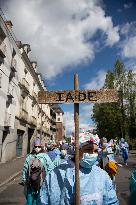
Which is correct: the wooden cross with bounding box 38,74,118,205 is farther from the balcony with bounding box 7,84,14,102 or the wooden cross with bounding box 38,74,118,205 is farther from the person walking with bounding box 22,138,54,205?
the balcony with bounding box 7,84,14,102

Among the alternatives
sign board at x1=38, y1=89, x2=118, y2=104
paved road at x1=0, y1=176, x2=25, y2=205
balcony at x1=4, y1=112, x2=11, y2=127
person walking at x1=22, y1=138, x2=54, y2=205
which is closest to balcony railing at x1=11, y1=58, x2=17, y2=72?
balcony at x1=4, y1=112, x2=11, y2=127

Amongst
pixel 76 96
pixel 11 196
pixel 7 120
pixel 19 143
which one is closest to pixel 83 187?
pixel 76 96

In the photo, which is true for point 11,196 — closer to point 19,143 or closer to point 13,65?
point 13,65

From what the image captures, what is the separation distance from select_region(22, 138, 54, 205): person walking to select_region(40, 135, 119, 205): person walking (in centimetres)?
226

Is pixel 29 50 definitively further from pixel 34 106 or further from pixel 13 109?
pixel 13 109

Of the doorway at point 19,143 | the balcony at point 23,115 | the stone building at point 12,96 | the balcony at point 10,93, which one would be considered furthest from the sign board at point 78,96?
the doorway at point 19,143

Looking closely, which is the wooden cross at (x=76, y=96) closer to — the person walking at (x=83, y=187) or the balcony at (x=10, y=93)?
the person walking at (x=83, y=187)

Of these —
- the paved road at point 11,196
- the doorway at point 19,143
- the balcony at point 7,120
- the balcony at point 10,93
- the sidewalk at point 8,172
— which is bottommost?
the paved road at point 11,196

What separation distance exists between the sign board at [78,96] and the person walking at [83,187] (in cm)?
89

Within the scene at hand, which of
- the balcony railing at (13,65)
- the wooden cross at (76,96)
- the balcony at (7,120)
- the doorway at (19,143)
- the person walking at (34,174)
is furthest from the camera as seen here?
the doorway at (19,143)

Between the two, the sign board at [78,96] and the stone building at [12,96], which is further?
the stone building at [12,96]

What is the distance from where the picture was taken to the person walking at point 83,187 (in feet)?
9.32

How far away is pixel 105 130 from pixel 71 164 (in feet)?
163

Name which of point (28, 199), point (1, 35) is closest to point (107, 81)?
point (1, 35)
